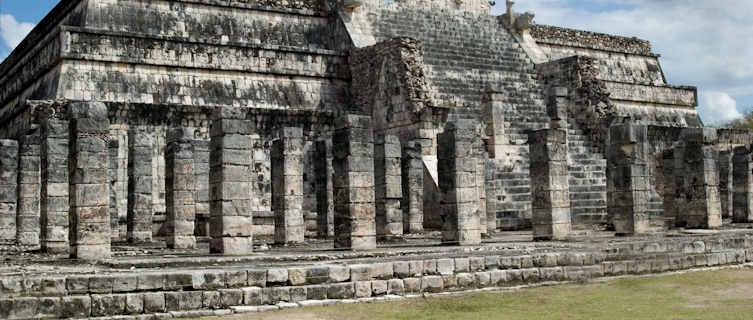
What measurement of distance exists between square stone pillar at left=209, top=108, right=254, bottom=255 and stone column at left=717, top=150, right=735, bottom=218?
14.4 meters

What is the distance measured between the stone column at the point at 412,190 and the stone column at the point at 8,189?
8.22 metres

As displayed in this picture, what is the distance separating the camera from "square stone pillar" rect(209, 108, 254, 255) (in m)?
14.2

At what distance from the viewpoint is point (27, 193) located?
17891 mm

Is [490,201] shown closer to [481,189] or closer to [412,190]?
[481,189]

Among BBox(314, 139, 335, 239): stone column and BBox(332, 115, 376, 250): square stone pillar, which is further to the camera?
BBox(314, 139, 335, 239): stone column

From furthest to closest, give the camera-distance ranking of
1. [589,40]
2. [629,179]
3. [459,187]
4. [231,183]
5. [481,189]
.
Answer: [589,40] → [481,189] → [629,179] → [459,187] → [231,183]

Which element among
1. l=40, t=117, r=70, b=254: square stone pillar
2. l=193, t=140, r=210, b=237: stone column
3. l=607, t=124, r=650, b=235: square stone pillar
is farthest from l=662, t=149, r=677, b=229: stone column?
l=40, t=117, r=70, b=254: square stone pillar

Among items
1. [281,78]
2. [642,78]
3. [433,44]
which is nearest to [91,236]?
[281,78]

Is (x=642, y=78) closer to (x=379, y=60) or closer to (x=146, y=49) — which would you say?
(x=379, y=60)

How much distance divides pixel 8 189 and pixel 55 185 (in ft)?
15.3

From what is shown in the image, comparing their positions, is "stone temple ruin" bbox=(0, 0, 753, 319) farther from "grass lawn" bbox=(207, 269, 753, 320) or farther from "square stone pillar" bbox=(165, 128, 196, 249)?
"grass lawn" bbox=(207, 269, 753, 320)

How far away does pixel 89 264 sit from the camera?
38.8 ft

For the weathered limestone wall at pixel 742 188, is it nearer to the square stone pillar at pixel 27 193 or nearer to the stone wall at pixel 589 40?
the stone wall at pixel 589 40

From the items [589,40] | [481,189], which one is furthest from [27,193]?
[589,40]
